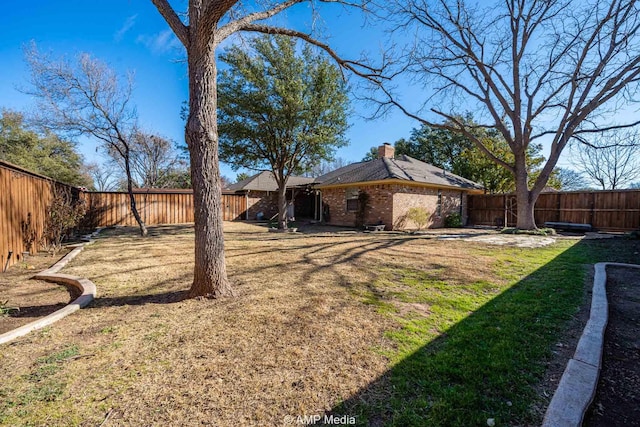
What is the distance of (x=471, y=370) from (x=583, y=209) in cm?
1653

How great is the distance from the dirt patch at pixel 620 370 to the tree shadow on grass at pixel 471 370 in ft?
1.06

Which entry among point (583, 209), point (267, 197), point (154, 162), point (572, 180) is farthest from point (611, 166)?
point (154, 162)

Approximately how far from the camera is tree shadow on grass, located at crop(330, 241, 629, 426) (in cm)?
167

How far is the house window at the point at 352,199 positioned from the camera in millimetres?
14947

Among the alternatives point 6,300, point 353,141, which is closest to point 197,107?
point 6,300

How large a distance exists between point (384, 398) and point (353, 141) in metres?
13.4

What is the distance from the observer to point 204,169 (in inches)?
137

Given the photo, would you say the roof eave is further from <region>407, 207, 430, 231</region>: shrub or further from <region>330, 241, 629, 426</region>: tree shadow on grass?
<region>330, 241, 629, 426</region>: tree shadow on grass

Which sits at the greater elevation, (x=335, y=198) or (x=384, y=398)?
(x=335, y=198)

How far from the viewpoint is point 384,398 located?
1807mm

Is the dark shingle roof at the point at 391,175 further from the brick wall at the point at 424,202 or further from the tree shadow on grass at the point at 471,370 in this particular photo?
the tree shadow on grass at the point at 471,370

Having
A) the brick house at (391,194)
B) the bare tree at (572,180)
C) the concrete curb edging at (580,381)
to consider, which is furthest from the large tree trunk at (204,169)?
the bare tree at (572,180)

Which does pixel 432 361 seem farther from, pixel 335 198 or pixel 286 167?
pixel 335 198

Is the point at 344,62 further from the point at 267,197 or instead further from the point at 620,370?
the point at 267,197
